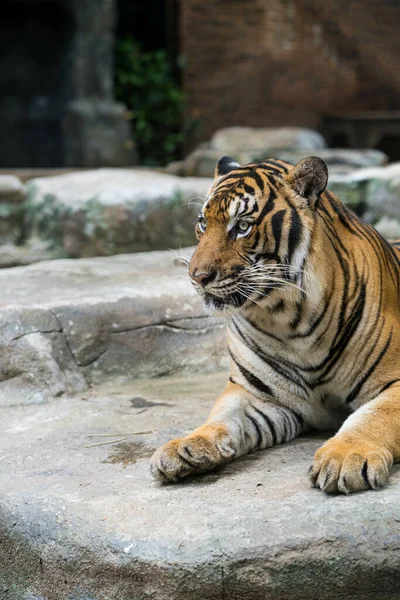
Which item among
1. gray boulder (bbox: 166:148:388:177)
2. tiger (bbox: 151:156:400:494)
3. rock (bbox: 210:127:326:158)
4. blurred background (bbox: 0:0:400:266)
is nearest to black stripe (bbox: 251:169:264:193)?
tiger (bbox: 151:156:400:494)

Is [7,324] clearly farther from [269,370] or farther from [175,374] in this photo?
[269,370]

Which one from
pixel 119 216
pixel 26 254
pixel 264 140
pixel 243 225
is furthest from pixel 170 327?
pixel 264 140

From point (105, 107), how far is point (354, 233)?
8.25m

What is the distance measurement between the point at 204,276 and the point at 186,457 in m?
0.54

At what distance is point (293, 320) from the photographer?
293cm

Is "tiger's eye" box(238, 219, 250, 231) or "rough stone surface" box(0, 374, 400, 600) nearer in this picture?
"rough stone surface" box(0, 374, 400, 600)

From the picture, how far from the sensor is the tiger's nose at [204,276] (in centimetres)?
274

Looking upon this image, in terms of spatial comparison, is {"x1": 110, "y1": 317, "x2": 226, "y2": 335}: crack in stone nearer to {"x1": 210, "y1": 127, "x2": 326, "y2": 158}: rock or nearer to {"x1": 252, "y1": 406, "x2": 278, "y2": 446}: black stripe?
{"x1": 252, "y1": 406, "x2": 278, "y2": 446}: black stripe

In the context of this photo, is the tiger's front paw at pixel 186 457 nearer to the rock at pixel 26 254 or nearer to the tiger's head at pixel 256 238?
the tiger's head at pixel 256 238

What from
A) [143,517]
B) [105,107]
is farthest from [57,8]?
[143,517]

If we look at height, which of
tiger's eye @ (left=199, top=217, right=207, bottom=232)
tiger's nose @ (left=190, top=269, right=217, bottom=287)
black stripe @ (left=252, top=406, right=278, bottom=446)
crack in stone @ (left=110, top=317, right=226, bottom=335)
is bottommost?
crack in stone @ (left=110, top=317, right=226, bottom=335)

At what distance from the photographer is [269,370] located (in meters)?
3.10

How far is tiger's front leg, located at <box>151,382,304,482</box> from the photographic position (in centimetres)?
269

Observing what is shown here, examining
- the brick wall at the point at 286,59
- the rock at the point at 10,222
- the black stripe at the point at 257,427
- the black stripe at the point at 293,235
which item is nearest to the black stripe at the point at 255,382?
the black stripe at the point at 257,427
